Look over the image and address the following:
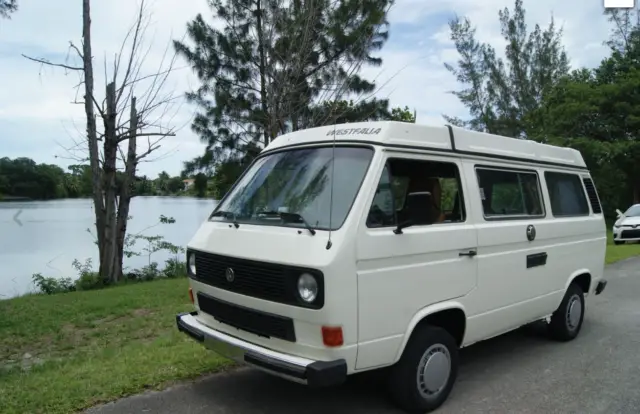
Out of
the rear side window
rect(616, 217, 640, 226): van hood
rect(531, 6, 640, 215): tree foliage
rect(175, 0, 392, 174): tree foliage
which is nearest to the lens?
the rear side window

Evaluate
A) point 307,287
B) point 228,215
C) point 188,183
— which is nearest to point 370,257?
point 307,287

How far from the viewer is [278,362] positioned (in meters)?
3.58

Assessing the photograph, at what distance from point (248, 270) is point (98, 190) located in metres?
9.80

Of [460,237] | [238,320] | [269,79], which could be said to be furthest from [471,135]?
[269,79]

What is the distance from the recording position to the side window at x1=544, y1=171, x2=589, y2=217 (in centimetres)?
601

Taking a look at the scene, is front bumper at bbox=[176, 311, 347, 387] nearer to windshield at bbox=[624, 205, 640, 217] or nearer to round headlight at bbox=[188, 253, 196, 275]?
round headlight at bbox=[188, 253, 196, 275]

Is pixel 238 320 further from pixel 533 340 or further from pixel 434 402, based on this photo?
pixel 533 340

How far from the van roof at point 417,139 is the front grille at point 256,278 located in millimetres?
1225

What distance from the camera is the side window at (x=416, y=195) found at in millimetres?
3975

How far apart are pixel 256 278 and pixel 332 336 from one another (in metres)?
0.74

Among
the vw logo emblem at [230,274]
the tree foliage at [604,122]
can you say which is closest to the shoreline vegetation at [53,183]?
the vw logo emblem at [230,274]

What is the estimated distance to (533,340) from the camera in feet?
21.0

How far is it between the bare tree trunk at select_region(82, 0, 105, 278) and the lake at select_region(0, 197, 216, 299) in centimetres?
92

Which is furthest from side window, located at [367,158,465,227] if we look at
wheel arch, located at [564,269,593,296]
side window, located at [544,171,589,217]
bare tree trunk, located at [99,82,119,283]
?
bare tree trunk, located at [99,82,119,283]
